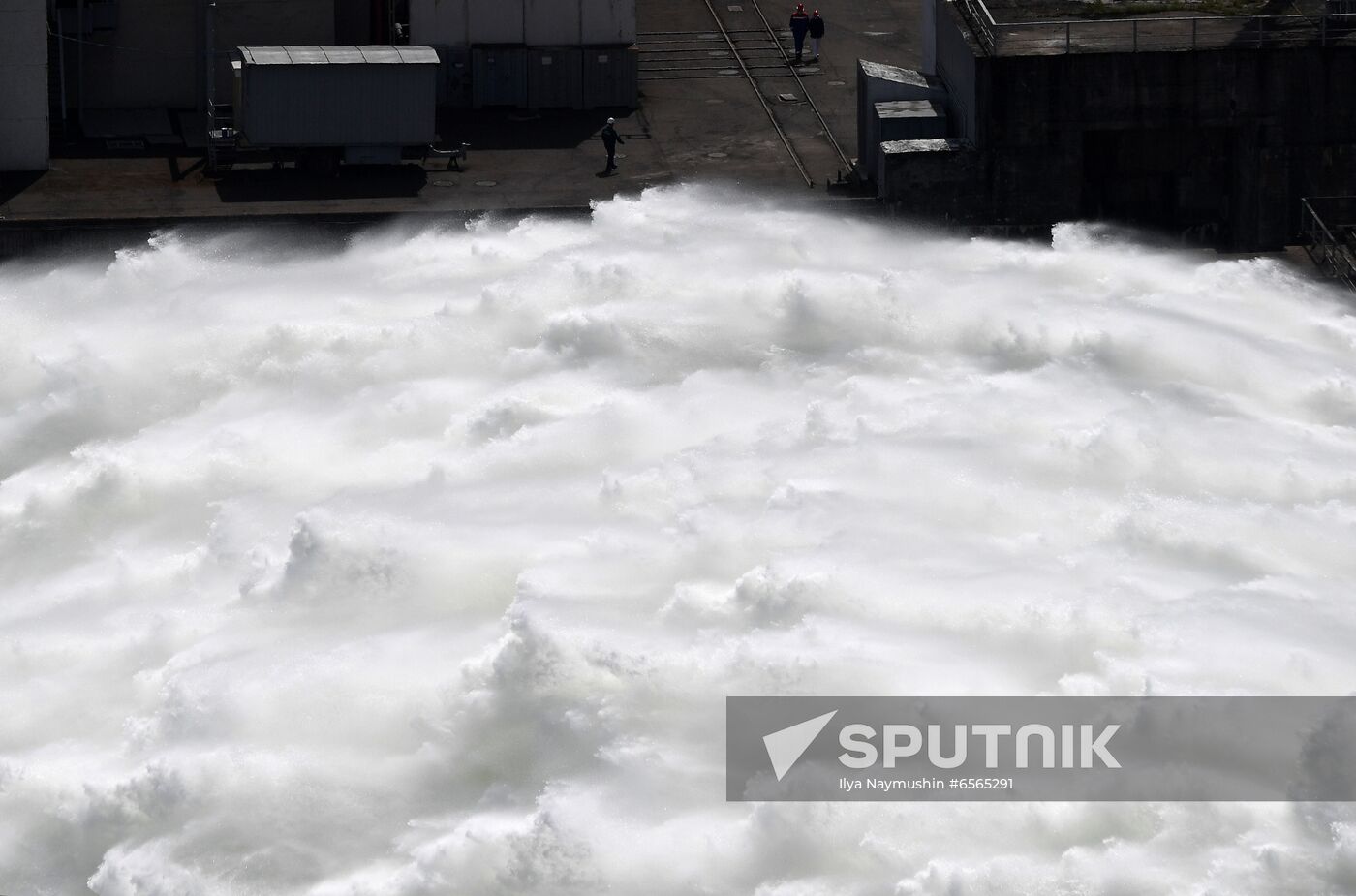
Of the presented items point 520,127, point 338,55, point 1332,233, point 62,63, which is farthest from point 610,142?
point 1332,233

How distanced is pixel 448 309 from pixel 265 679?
12.3m

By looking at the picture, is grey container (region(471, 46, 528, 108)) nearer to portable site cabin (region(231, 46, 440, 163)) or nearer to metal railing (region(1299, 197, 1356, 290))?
portable site cabin (region(231, 46, 440, 163))

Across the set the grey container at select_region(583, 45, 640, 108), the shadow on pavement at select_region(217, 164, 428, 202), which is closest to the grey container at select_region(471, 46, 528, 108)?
the grey container at select_region(583, 45, 640, 108)

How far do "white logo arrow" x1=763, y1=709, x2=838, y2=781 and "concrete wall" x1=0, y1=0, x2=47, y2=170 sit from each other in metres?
26.0

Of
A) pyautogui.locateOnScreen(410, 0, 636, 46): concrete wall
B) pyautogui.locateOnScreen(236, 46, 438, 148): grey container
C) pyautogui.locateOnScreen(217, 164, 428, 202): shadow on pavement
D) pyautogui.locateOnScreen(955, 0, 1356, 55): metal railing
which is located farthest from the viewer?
pyautogui.locateOnScreen(410, 0, 636, 46): concrete wall

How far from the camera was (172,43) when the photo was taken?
47.8 meters

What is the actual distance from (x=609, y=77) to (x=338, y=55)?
6.80 metres

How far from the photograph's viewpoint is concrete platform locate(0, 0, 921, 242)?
42.4 meters

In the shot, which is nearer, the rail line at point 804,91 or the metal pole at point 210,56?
the metal pole at point 210,56

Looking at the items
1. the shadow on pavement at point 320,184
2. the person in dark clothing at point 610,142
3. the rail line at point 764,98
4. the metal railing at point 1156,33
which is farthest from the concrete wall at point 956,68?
the shadow on pavement at point 320,184

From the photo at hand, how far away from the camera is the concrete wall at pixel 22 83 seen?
43656 millimetres

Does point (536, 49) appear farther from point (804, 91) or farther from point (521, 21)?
point (804, 91)

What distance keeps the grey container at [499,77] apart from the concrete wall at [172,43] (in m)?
3.45

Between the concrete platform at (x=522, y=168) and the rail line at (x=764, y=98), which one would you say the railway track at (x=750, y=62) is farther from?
the concrete platform at (x=522, y=168)
